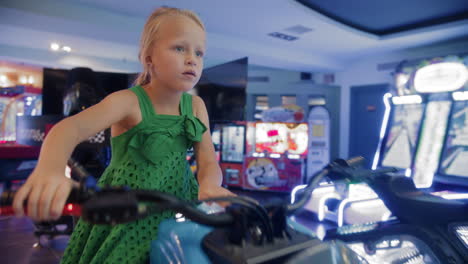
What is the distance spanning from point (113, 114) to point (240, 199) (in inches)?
18.3

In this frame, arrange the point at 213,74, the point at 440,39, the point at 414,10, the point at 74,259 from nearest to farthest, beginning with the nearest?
the point at 74,259
the point at 213,74
the point at 414,10
the point at 440,39

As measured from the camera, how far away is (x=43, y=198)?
0.50m

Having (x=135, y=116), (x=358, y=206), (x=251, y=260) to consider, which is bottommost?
(x=358, y=206)

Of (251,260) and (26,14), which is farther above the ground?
(26,14)

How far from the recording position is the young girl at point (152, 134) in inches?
29.8

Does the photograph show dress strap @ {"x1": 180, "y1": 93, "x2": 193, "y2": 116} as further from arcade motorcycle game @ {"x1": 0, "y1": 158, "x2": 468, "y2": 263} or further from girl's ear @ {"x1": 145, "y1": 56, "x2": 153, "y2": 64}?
arcade motorcycle game @ {"x1": 0, "y1": 158, "x2": 468, "y2": 263}

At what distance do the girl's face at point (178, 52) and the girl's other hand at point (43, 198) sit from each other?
1.56 ft

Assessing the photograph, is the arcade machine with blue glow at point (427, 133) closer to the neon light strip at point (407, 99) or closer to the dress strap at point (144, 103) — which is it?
the neon light strip at point (407, 99)

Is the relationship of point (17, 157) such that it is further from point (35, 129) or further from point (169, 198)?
point (169, 198)

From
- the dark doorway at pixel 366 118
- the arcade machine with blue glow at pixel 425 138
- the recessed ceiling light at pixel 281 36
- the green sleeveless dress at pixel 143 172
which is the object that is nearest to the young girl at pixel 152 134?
the green sleeveless dress at pixel 143 172

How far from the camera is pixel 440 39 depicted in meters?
6.39

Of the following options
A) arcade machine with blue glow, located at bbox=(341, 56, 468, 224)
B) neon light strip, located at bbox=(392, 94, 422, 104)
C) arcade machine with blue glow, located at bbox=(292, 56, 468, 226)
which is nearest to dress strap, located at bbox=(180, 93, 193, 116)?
arcade machine with blue glow, located at bbox=(292, 56, 468, 226)

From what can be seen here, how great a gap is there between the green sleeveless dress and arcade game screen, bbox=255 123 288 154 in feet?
19.0

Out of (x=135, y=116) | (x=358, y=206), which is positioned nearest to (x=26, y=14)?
(x=135, y=116)
